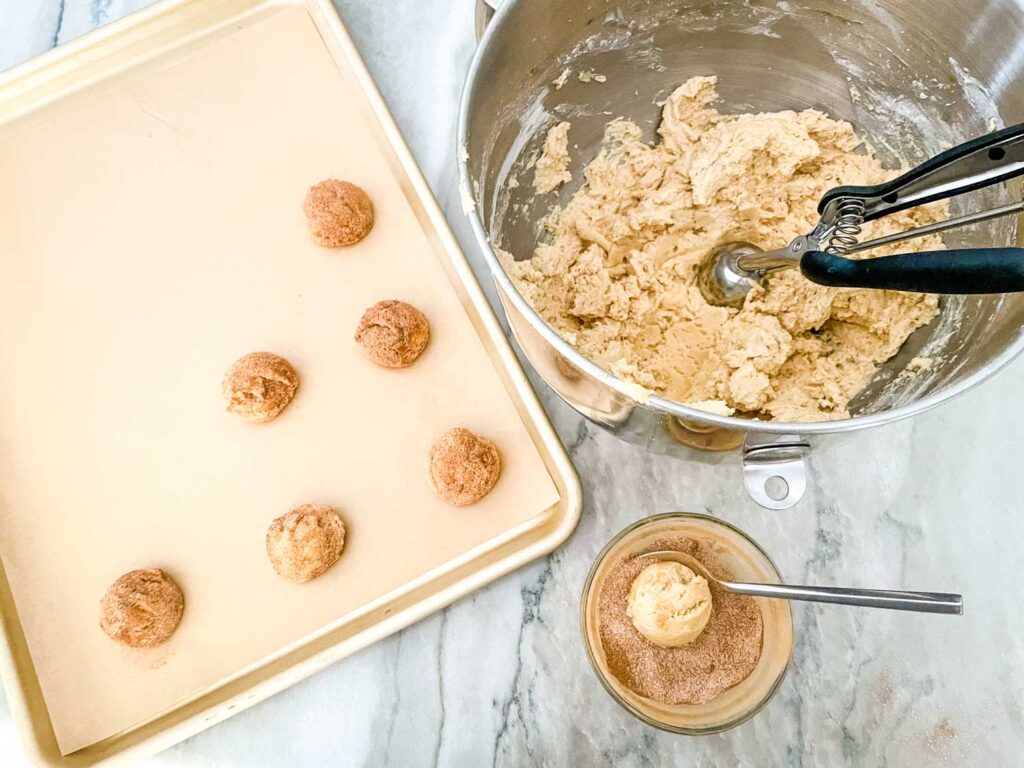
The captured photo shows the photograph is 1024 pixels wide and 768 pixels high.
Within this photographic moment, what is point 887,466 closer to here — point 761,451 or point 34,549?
point 761,451

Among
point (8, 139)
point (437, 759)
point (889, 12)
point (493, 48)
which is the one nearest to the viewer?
point (493, 48)

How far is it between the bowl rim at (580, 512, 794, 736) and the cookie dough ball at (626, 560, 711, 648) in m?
0.05

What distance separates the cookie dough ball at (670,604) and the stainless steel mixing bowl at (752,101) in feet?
0.42

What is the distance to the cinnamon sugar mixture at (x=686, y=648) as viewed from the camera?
76 cm

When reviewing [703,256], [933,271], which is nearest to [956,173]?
[933,271]

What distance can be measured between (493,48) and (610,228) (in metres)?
0.26

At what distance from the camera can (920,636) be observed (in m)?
0.86

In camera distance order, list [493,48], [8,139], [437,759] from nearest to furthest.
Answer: [493,48], [437,759], [8,139]

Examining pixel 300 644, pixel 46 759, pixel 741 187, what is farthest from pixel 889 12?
pixel 46 759

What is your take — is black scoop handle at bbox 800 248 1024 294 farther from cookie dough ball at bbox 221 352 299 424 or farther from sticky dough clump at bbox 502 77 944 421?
cookie dough ball at bbox 221 352 299 424

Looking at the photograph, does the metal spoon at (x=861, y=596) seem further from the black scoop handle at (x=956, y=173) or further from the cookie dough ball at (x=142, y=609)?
the cookie dough ball at (x=142, y=609)

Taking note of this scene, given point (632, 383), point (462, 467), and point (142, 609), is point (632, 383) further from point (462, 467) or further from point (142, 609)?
point (142, 609)

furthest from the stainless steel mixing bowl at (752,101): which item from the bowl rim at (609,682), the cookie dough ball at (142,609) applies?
the cookie dough ball at (142,609)

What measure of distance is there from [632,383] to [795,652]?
50 centimetres
